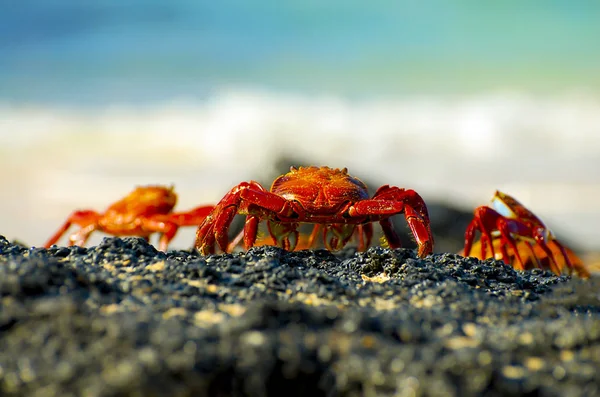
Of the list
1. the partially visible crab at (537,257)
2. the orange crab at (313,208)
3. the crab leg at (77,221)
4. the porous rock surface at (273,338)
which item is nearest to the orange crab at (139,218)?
the crab leg at (77,221)

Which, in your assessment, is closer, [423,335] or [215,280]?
[423,335]

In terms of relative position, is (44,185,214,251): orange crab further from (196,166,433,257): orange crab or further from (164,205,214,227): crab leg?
(196,166,433,257): orange crab

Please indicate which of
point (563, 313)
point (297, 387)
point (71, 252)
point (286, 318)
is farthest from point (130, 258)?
A: point (563, 313)

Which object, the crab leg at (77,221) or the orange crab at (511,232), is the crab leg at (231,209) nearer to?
the orange crab at (511,232)

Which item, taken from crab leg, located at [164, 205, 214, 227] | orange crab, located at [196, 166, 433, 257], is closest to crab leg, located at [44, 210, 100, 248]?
crab leg, located at [164, 205, 214, 227]

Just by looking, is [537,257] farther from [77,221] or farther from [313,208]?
[77,221]

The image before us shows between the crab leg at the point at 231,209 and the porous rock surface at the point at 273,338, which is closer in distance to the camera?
the porous rock surface at the point at 273,338

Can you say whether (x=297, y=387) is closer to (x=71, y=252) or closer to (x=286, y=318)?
(x=286, y=318)

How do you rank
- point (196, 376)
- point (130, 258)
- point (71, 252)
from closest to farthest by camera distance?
point (196, 376)
point (130, 258)
point (71, 252)
